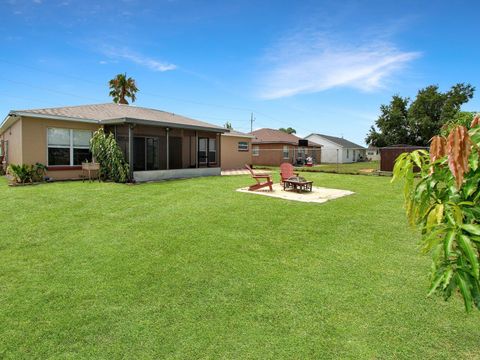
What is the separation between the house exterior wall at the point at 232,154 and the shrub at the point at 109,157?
11301 millimetres

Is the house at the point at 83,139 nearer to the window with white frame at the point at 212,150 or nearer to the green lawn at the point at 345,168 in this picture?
the window with white frame at the point at 212,150

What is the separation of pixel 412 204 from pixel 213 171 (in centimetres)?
1720

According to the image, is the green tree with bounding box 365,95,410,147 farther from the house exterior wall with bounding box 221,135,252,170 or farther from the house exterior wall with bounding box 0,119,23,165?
the house exterior wall with bounding box 0,119,23,165

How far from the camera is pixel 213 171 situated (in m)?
18.8

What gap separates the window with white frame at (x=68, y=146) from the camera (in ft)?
47.0

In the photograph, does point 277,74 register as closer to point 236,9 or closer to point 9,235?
point 236,9

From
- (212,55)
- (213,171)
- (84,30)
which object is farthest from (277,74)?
(84,30)

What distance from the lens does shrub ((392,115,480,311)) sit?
1.34 m

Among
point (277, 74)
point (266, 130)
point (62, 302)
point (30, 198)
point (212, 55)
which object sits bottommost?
point (62, 302)

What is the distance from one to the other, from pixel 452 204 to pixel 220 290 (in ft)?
10.1

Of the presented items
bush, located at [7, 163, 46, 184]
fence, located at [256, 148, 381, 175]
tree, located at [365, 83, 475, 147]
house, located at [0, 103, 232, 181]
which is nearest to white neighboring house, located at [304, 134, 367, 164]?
fence, located at [256, 148, 381, 175]

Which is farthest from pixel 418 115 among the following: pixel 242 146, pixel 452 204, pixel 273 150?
pixel 452 204

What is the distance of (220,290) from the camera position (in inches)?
157

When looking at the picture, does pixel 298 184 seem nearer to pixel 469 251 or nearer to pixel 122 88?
pixel 469 251
